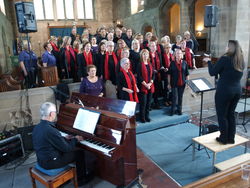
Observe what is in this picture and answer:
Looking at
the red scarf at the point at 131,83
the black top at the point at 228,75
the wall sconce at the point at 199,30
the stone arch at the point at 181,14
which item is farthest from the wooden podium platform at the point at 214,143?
the wall sconce at the point at 199,30

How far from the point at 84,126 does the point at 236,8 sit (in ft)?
20.1

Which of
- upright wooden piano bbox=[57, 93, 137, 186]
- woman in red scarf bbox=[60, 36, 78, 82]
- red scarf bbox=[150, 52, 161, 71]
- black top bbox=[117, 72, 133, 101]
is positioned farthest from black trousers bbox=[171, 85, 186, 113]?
woman in red scarf bbox=[60, 36, 78, 82]

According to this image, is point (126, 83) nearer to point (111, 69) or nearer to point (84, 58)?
point (111, 69)

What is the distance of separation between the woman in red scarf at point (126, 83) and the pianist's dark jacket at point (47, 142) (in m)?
1.81

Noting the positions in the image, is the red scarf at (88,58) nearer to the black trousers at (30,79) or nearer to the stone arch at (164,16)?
the black trousers at (30,79)

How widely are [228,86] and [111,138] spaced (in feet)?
5.45

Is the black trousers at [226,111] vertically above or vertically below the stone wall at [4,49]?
below

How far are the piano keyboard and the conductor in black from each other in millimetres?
1632

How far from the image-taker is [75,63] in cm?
539

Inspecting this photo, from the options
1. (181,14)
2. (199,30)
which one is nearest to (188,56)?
(181,14)

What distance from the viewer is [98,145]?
2.51 meters

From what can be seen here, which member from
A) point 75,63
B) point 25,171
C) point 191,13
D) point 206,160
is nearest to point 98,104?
point 25,171

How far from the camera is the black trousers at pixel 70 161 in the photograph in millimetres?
2414

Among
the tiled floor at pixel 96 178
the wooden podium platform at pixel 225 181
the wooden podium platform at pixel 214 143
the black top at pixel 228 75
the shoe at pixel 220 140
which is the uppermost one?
the black top at pixel 228 75
